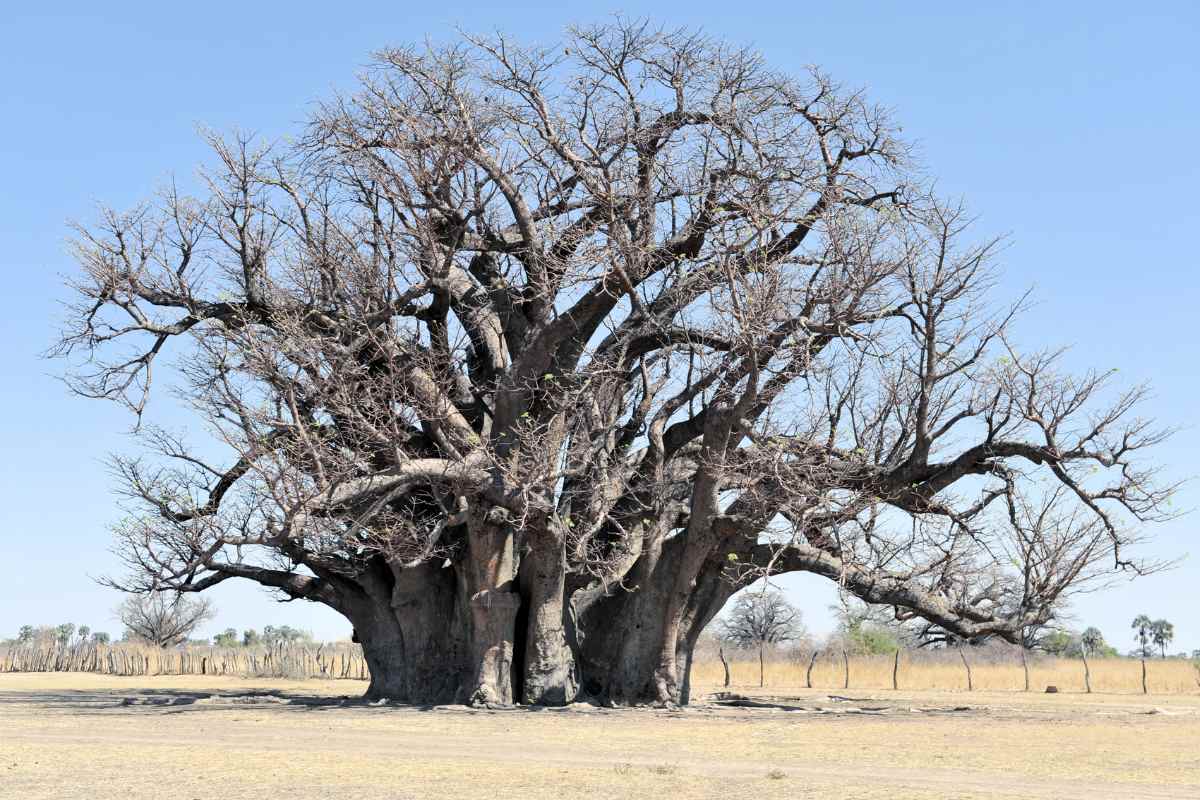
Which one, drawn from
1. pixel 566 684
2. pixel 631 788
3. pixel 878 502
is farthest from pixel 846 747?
pixel 566 684

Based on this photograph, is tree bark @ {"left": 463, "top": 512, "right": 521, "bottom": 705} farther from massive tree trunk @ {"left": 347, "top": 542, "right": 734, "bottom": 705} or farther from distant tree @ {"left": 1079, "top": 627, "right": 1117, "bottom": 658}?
distant tree @ {"left": 1079, "top": 627, "right": 1117, "bottom": 658}

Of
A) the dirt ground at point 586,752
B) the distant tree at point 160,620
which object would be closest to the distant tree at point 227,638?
the distant tree at point 160,620

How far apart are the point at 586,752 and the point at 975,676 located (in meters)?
27.7

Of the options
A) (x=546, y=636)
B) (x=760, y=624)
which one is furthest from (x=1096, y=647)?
(x=546, y=636)

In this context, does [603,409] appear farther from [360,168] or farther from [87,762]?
[87,762]

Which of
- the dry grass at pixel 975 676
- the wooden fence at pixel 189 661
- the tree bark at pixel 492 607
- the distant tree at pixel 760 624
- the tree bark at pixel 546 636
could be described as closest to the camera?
the tree bark at pixel 492 607

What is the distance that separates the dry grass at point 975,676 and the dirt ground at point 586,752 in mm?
14468

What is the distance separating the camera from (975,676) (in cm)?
3991

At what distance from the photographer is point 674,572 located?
2336 centimetres

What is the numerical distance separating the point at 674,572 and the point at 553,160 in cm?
732

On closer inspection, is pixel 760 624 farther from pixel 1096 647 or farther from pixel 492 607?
pixel 492 607

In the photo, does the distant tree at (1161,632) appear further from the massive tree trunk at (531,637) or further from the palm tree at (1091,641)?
the massive tree trunk at (531,637)

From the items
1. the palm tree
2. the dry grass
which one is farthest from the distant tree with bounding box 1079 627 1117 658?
the dry grass

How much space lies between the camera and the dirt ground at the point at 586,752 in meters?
11.7
